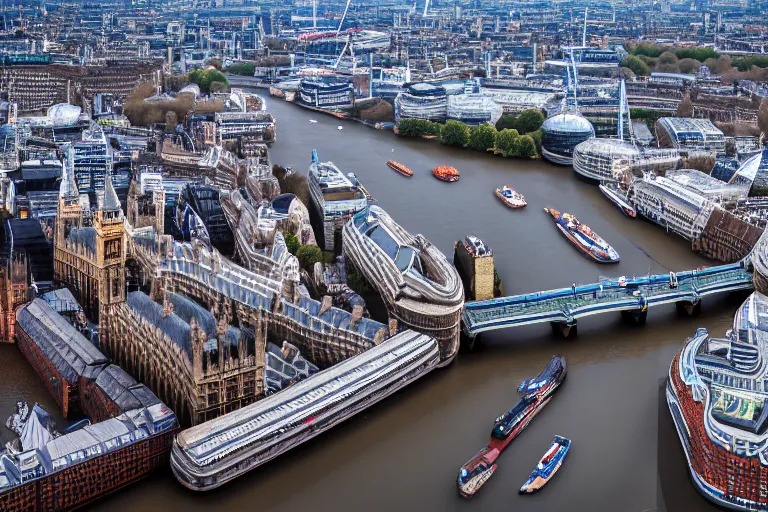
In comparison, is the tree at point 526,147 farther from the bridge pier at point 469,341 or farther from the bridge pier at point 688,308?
the bridge pier at point 469,341

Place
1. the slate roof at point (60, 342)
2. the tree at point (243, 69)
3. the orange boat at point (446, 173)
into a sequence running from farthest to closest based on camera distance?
the tree at point (243, 69) < the orange boat at point (446, 173) < the slate roof at point (60, 342)

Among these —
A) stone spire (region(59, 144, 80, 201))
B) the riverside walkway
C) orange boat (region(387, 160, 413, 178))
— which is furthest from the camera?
orange boat (region(387, 160, 413, 178))

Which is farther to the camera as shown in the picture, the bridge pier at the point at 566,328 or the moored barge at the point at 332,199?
the moored barge at the point at 332,199

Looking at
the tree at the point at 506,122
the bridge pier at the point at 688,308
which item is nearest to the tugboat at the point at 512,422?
the bridge pier at the point at 688,308

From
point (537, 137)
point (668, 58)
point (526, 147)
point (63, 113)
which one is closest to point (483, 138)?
point (526, 147)

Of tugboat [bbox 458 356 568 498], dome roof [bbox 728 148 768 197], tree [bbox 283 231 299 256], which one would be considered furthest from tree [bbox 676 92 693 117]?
tugboat [bbox 458 356 568 498]

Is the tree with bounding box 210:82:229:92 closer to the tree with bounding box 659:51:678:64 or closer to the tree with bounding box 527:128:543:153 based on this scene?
the tree with bounding box 527:128:543:153

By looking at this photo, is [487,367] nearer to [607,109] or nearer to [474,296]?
[474,296]
